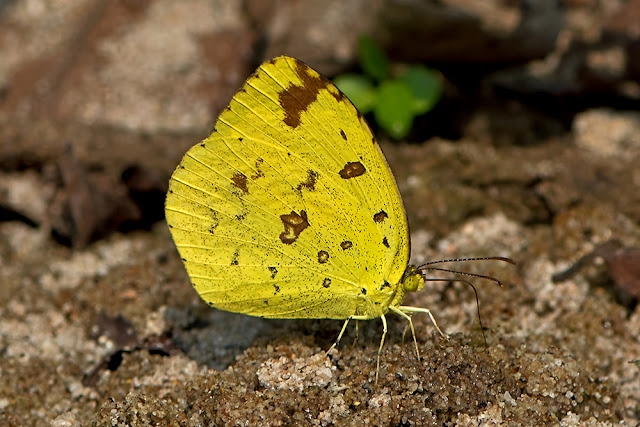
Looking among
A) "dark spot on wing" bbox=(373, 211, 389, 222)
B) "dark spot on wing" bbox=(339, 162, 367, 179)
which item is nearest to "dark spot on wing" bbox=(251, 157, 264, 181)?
"dark spot on wing" bbox=(339, 162, 367, 179)

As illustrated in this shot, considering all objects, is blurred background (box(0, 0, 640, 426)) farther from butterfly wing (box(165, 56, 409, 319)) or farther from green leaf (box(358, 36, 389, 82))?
butterfly wing (box(165, 56, 409, 319))

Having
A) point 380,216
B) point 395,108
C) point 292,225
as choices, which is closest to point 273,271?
point 292,225

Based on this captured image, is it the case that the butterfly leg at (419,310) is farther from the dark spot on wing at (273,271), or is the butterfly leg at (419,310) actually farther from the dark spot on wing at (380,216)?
the dark spot on wing at (273,271)

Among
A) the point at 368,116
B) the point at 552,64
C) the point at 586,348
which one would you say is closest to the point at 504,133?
the point at 552,64

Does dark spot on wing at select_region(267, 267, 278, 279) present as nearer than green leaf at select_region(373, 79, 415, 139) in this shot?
Yes

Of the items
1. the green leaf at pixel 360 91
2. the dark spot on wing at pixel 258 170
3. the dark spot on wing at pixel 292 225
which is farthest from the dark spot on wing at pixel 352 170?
the green leaf at pixel 360 91

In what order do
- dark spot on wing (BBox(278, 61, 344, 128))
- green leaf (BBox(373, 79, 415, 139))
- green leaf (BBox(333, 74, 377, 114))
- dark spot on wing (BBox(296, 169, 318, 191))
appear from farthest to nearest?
→ green leaf (BBox(333, 74, 377, 114)) → green leaf (BBox(373, 79, 415, 139)) → dark spot on wing (BBox(296, 169, 318, 191)) → dark spot on wing (BBox(278, 61, 344, 128))
